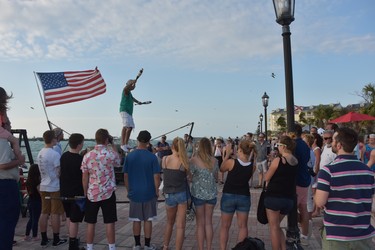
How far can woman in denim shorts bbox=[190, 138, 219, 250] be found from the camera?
5109 mm

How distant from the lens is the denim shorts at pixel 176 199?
5074 millimetres

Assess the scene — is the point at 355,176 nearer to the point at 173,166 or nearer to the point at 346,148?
the point at 346,148

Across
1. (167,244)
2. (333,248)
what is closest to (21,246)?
(167,244)

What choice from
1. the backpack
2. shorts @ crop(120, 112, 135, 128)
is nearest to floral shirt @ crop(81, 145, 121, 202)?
the backpack

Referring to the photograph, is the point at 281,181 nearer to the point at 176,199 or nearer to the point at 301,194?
the point at 301,194

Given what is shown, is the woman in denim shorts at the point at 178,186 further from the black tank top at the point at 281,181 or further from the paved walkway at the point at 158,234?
the black tank top at the point at 281,181

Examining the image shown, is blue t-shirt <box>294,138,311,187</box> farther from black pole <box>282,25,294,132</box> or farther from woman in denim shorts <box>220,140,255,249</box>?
woman in denim shorts <box>220,140,255,249</box>

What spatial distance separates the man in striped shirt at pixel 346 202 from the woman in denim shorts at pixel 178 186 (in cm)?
247

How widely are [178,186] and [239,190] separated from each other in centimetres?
91

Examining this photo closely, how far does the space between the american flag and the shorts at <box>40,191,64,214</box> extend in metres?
3.70

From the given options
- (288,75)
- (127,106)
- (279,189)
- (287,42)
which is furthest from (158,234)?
(127,106)

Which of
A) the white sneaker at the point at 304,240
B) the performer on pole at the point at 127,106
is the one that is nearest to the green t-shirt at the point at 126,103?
the performer on pole at the point at 127,106

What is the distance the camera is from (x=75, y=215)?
5340 mm

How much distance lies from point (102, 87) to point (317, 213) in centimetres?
688
